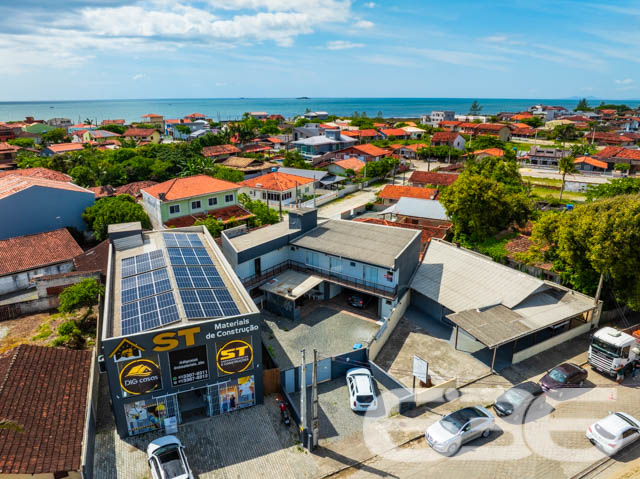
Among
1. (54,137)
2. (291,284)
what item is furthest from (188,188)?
(54,137)

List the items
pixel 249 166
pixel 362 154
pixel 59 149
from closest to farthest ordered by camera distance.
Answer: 1. pixel 249 166
2. pixel 362 154
3. pixel 59 149

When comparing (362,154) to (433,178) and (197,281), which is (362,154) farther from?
(197,281)

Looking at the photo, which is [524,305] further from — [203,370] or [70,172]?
[70,172]

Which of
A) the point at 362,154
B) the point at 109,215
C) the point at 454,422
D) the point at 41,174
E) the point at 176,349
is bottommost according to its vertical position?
the point at 454,422

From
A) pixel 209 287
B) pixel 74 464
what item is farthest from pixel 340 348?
pixel 74 464

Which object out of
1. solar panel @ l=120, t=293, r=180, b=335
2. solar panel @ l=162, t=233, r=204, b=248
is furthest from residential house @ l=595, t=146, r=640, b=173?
solar panel @ l=120, t=293, r=180, b=335

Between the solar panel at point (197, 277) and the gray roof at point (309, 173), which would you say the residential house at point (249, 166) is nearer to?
the gray roof at point (309, 173)
